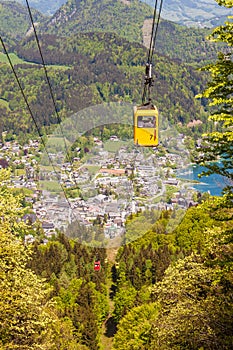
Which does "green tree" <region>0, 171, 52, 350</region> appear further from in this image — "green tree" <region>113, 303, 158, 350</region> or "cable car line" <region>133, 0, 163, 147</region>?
"green tree" <region>113, 303, 158, 350</region>

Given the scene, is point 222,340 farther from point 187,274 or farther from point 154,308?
point 154,308

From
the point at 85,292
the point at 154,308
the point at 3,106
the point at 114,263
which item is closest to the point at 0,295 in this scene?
the point at 154,308

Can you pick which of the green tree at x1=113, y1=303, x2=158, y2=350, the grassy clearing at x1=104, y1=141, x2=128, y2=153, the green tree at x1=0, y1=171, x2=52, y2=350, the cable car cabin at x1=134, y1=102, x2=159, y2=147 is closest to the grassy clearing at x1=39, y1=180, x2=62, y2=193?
the grassy clearing at x1=104, y1=141, x2=128, y2=153

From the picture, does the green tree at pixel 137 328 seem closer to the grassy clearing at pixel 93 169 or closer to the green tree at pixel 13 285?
the green tree at pixel 13 285

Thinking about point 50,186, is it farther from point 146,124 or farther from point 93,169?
point 146,124

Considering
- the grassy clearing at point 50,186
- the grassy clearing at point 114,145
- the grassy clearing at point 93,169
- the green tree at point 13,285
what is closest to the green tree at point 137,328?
the green tree at point 13,285

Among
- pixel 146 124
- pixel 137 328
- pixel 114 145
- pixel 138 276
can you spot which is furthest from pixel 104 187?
pixel 146 124

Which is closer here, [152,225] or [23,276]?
[23,276]
